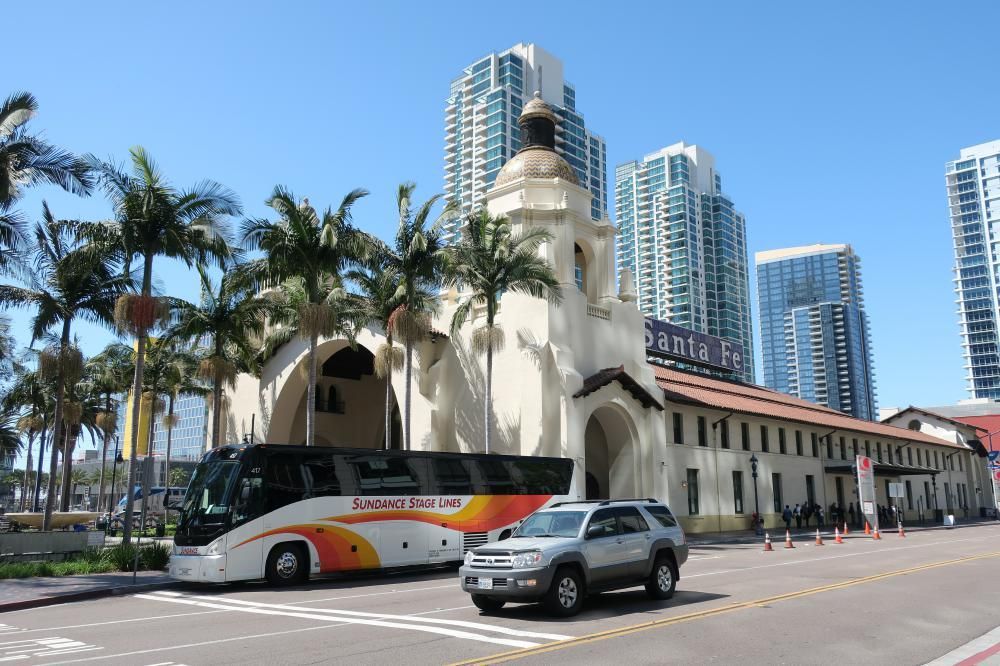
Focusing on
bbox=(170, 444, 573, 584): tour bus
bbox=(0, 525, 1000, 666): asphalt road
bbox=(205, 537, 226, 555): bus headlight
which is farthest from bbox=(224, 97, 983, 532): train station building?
bbox=(205, 537, 226, 555): bus headlight

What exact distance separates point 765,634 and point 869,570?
10.8 m

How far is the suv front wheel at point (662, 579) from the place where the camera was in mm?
13250

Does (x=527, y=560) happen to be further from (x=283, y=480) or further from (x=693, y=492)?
(x=693, y=492)

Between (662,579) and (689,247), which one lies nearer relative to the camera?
(662,579)

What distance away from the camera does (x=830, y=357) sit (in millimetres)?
194875

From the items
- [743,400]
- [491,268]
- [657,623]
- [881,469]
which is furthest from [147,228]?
[881,469]

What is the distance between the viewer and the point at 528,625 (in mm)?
11016

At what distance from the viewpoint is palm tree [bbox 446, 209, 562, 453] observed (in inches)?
1168

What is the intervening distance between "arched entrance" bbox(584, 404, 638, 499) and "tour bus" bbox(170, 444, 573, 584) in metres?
12.6

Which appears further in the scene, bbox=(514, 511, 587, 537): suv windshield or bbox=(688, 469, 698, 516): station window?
bbox=(688, 469, 698, 516): station window

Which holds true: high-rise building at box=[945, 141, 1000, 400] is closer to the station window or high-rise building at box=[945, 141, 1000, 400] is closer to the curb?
the station window

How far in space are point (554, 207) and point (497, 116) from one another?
101 metres

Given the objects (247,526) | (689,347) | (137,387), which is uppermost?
(689,347)

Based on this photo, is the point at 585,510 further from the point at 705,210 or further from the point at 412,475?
the point at 705,210
